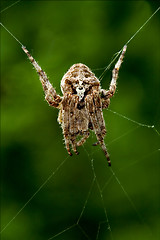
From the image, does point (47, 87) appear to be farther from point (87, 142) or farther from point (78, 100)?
point (87, 142)

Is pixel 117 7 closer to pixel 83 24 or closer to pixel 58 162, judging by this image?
pixel 83 24

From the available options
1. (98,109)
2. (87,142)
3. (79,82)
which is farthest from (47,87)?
(87,142)

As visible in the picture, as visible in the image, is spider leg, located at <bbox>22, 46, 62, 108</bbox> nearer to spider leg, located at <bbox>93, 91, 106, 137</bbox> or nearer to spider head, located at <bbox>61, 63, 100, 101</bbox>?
spider head, located at <bbox>61, 63, 100, 101</bbox>

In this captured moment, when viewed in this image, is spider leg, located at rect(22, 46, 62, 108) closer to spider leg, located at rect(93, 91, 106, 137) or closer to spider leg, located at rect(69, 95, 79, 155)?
spider leg, located at rect(69, 95, 79, 155)

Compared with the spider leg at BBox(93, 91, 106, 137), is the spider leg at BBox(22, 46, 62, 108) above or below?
above

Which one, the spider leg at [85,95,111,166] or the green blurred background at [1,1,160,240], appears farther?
the green blurred background at [1,1,160,240]

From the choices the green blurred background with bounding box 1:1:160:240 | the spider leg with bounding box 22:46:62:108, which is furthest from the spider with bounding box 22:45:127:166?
the green blurred background with bounding box 1:1:160:240

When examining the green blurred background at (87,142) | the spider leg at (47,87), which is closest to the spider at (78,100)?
the spider leg at (47,87)
